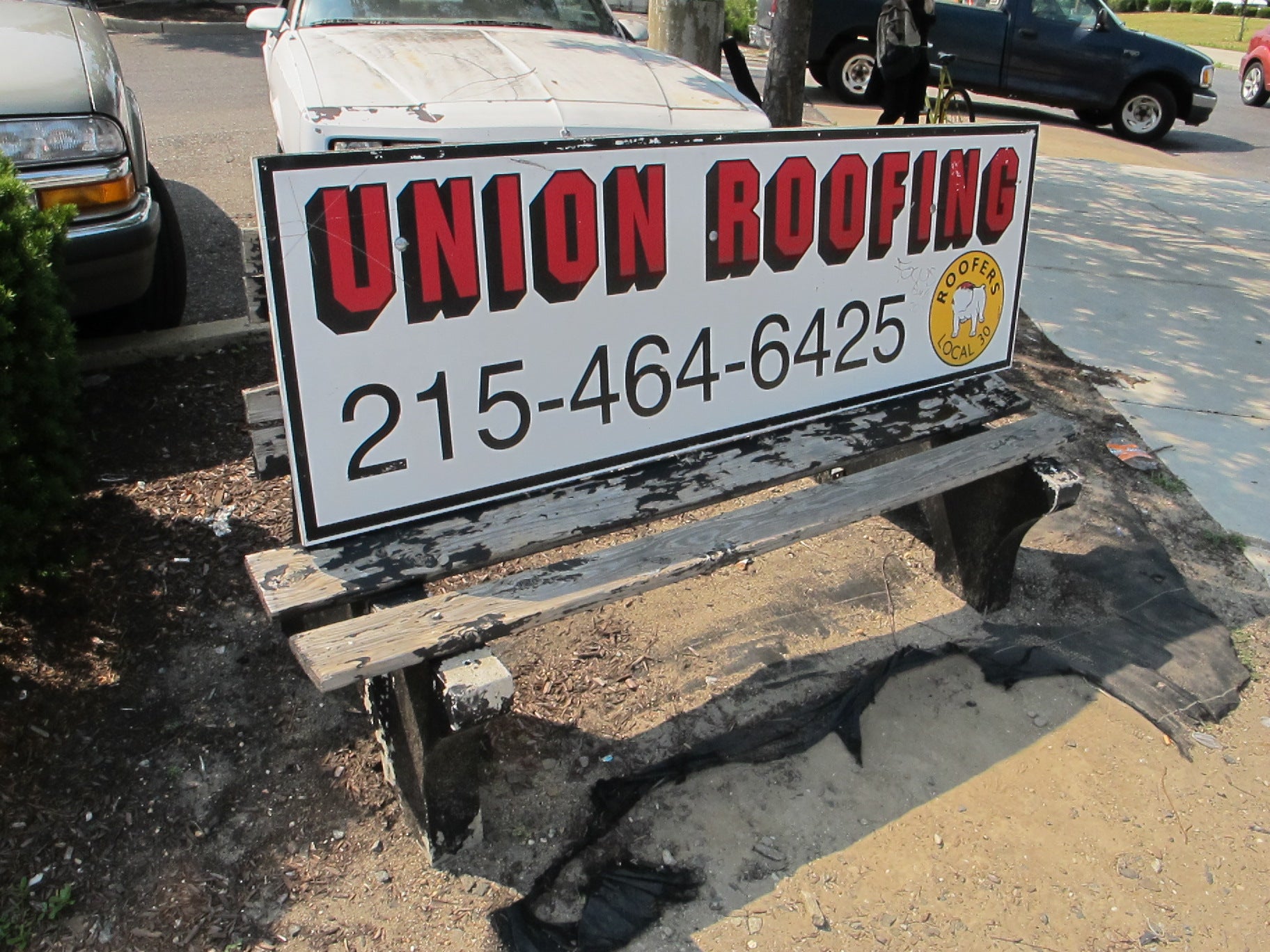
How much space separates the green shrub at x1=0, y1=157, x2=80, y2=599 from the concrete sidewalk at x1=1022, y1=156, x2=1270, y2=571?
12.5ft

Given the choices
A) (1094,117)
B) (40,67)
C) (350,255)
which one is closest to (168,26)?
(40,67)

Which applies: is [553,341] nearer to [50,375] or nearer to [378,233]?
[378,233]

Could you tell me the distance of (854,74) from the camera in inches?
491

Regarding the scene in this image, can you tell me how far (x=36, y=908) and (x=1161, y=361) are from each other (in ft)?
16.6

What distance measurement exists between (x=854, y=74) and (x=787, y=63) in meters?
7.53

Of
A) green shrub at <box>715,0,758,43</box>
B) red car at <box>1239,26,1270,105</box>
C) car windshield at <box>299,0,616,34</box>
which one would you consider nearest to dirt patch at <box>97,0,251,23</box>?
green shrub at <box>715,0,758,43</box>

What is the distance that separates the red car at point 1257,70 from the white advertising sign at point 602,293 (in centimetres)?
1666

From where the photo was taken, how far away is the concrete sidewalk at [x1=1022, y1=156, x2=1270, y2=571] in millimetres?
4219

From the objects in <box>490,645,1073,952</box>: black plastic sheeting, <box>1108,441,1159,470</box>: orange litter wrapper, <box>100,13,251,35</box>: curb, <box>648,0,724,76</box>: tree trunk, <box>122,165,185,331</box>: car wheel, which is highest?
<box>100,13,251,35</box>: curb

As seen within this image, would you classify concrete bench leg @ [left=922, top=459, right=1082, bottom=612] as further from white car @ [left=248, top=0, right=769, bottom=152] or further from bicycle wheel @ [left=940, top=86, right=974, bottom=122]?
bicycle wheel @ [left=940, top=86, right=974, bottom=122]

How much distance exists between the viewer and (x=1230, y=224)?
770 cm

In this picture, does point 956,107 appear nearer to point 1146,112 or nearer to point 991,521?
point 1146,112

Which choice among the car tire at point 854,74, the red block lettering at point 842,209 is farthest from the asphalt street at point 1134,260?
the red block lettering at point 842,209

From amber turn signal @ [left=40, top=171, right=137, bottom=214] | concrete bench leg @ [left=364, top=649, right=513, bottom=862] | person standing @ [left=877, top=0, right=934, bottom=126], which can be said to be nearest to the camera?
concrete bench leg @ [left=364, top=649, right=513, bottom=862]
